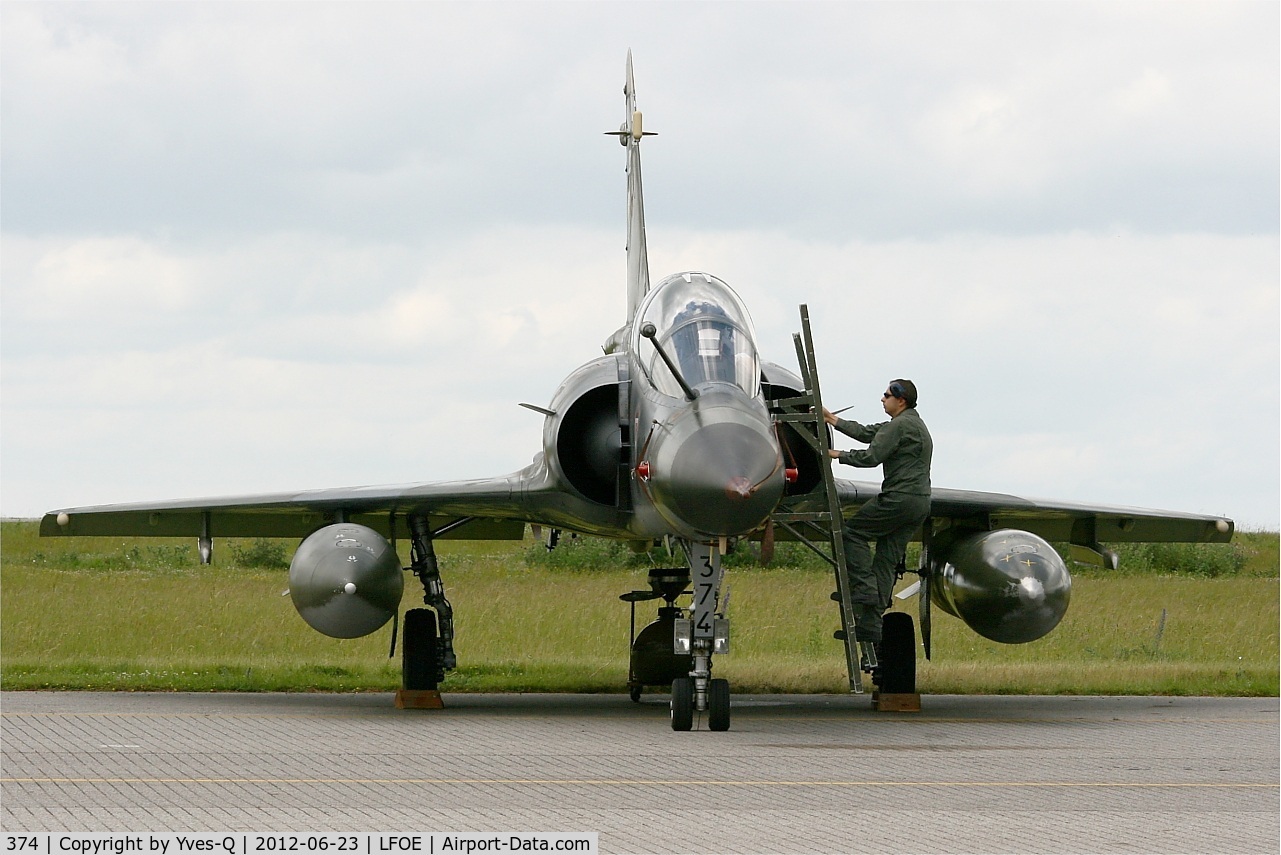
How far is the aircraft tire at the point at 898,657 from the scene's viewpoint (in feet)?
45.0

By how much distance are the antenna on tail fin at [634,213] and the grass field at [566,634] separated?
4.02 m

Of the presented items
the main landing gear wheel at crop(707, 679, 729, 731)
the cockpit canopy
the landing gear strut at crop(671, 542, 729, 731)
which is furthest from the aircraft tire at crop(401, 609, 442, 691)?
the cockpit canopy

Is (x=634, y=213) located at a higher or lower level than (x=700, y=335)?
higher

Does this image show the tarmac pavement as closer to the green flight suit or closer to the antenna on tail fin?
the green flight suit

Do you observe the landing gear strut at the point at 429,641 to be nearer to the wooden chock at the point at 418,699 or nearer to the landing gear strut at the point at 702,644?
the wooden chock at the point at 418,699

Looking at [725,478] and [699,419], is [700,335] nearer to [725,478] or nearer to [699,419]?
[699,419]

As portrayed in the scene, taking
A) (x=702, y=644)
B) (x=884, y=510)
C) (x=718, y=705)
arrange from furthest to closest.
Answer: (x=884, y=510) < (x=718, y=705) < (x=702, y=644)

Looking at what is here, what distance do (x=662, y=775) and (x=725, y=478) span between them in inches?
73.7

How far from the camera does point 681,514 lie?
386 inches

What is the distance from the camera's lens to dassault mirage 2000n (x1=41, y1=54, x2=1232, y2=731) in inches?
396

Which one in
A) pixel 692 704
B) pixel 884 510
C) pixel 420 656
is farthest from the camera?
pixel 420 656

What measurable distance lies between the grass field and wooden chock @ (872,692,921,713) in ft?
6.52
